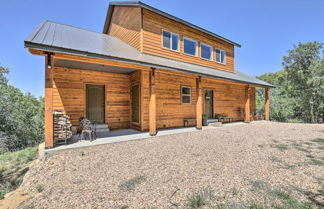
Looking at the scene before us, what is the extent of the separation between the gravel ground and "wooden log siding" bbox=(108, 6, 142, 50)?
246 inches

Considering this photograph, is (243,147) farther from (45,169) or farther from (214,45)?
(214,45)

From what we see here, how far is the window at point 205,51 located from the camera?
34.2 feet

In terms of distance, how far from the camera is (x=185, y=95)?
9125mm

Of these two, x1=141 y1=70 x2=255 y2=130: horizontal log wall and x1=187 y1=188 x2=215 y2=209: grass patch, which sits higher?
x1=141 y1=70 x2=255 y2=130: horizontal log wall

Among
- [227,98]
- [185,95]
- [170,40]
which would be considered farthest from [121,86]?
[227,98]

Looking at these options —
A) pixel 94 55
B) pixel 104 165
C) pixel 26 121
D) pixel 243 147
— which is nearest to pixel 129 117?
pixel 94 55

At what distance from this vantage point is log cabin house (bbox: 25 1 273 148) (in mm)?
5629

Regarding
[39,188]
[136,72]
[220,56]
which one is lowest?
[39,188]

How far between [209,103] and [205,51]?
12.5ft

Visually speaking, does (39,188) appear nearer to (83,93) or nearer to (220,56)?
(83,93)

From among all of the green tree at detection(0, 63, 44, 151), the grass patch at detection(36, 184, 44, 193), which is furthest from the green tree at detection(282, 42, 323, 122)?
the green tree at detection(0, 63, 44, 151)

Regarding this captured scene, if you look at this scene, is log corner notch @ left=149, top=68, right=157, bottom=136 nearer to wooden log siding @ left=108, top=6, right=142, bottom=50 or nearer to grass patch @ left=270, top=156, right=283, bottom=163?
wooden log siding @ left=108, top=6, right=142, bottom=50

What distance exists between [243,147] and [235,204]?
3.35m

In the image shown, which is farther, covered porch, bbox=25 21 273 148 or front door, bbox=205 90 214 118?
front door, bbox=205 90 214 118
